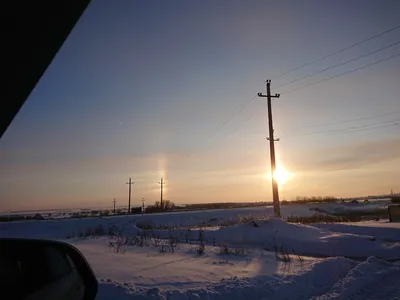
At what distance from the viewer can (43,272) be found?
2.55 m

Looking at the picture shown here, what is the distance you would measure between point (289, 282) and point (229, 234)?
1204 cm

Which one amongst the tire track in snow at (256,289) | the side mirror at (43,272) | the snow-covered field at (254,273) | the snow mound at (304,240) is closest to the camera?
the side mirror at (43,272)

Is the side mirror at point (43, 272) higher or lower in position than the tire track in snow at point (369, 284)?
higher

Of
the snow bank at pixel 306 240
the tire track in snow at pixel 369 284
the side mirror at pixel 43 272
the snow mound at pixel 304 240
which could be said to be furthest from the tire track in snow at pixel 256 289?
the snow bank at pixel 306 240

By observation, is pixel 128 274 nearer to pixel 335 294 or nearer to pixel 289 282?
pixel 289 282

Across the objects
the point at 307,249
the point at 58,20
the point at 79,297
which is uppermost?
the point at 58,20

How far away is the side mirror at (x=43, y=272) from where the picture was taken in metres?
2.14

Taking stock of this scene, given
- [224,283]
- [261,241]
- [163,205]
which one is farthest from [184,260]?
[163,205]

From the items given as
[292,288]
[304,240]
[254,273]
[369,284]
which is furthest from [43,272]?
[304,240]

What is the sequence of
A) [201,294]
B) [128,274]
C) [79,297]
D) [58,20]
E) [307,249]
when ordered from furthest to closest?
[307,249]
[128,274]
[201,294]
[58,20]
[79,297]

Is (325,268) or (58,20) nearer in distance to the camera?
(58,20)

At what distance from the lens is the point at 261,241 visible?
17500 mm

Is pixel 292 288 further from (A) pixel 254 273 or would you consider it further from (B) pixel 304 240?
(B) pixel 304 240

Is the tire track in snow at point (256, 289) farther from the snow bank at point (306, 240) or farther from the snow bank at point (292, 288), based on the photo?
the snow bank at point (306, 240)
